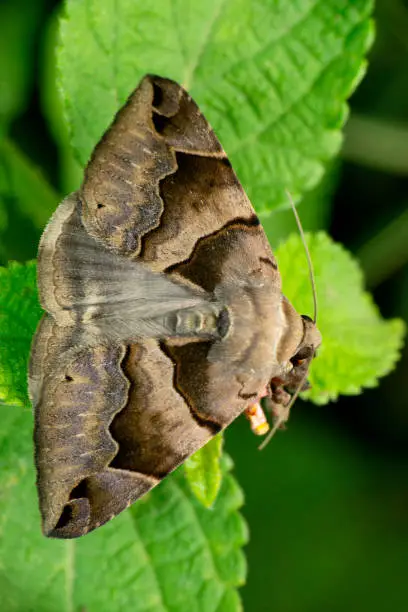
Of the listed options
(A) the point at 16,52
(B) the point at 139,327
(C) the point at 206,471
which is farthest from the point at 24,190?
(C) the point at 206,471

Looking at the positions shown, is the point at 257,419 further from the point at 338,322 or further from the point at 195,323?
the point at 338,322

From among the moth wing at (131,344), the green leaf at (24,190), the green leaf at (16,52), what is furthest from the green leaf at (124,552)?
the green leaf at (16,52)

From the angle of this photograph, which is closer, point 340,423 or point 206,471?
point 206,471

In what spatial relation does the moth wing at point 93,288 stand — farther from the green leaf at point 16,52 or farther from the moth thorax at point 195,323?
the green leaf at point 16,52

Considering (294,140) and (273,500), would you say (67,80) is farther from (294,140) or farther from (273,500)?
(273,500)

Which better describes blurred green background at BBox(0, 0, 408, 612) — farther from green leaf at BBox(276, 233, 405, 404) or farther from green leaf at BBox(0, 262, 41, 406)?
green leaf at BBox(0, 262, 41, 406)

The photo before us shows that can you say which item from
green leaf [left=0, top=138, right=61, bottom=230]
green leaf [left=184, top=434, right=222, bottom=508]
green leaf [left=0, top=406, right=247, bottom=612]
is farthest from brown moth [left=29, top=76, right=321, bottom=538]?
green leaf [left=0, top=138, right=61, bottom=230]
